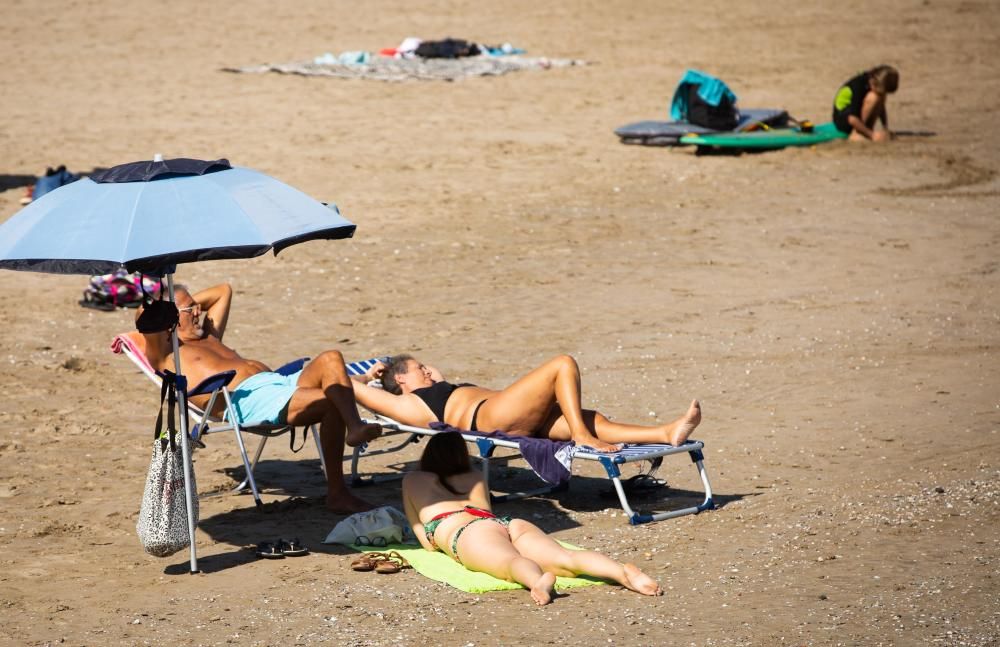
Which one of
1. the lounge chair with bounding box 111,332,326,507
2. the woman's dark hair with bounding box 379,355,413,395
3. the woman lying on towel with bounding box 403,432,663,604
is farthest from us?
the woman's dark hair with bounding box 379,355,413,395

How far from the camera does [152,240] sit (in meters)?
5.81

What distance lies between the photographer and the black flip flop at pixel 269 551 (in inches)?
251

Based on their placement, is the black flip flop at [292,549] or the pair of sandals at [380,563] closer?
the pair of sandals at [380,563]

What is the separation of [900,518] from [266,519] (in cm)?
318

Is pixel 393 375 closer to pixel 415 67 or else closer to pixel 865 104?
pixel 865 104

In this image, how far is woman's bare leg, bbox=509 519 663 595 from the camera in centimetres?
570

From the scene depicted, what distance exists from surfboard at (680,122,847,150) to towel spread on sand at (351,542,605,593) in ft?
32.8

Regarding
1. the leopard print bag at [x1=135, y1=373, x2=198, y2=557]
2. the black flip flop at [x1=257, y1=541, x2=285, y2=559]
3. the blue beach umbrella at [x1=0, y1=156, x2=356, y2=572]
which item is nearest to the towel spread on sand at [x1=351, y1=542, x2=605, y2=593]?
the black flip flop at [x1=257, y1=541, x2=285, y2=559]

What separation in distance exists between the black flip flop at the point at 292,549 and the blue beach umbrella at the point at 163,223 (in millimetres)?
414

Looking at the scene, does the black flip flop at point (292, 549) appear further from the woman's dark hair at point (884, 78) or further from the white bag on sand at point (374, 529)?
the woman's dark hair at point (884, 78)

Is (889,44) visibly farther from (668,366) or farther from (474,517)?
(474,517)

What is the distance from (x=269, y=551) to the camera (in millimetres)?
6402

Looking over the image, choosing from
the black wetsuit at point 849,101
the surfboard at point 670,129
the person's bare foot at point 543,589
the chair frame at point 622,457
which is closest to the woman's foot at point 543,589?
the person's bare foot at point 543,589

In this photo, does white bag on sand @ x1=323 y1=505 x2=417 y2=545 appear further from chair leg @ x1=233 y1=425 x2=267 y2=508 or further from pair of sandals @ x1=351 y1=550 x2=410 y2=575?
chair leg @ x1=233 y1=425 x2=267 y2=508
